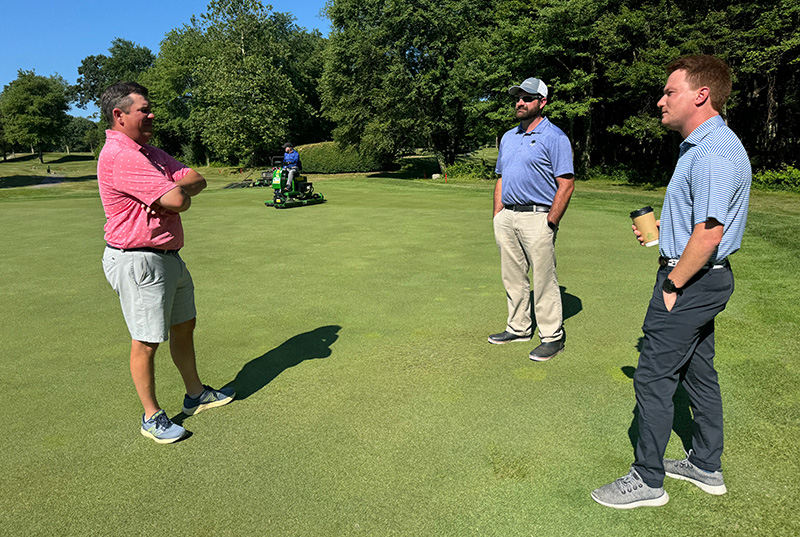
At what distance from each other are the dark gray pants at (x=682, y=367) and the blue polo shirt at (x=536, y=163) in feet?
5.71

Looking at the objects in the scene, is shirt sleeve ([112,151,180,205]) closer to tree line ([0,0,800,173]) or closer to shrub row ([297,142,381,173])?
tree line ([0,0,800,173])

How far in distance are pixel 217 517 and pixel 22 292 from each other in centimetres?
542

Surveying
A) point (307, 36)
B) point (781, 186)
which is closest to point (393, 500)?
point (781, 186)

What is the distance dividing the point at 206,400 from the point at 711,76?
10.7ft

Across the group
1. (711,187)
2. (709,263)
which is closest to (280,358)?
(709,263)

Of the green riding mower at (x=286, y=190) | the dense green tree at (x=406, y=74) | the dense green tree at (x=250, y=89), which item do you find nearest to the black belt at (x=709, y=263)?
the green riding mower at (x=286, y=190)

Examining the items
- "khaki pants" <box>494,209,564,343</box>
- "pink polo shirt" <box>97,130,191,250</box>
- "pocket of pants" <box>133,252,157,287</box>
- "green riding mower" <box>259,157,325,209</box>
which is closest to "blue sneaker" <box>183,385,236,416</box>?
"pocket of pants" <box>133,252,157,287</box>

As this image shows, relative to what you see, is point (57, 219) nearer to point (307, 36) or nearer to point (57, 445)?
point (57, 445)

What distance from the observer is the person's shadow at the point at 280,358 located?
365 cm

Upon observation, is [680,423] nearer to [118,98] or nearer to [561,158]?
[561,158]

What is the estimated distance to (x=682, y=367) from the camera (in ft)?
8.02

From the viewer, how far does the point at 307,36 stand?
5569cm

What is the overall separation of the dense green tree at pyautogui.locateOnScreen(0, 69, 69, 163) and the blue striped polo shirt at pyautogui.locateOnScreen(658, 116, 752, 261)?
62599mm

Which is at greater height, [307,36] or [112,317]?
[307,36]
